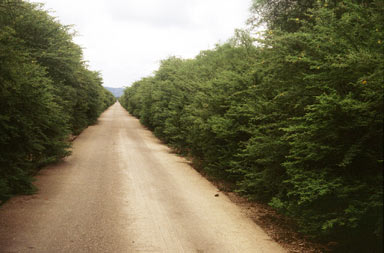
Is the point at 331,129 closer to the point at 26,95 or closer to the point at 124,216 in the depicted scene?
the point at 124,216

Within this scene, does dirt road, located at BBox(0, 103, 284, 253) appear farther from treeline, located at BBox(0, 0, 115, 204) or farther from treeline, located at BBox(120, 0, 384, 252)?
treeline, located at BBox(120, 0, 384, 252)

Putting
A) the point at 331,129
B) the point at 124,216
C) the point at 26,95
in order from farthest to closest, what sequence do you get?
the point at 26,95 → the point at 124,216 → the point at 331,129

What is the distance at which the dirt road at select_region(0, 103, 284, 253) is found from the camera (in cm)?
592

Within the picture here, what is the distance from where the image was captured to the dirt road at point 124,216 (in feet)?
19.4

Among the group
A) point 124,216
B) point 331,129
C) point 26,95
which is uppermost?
point 26,95

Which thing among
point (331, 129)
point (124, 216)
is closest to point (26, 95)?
point (124, 216)

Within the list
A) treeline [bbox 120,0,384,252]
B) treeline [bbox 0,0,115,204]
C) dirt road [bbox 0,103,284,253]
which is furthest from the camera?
treeline [bbox 0,0,115,204]

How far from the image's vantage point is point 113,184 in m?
10.3

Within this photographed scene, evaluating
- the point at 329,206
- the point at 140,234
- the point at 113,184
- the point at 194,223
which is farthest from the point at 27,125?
the point at 329,206

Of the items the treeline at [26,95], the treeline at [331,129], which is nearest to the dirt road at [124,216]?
the treeline at [26,95]

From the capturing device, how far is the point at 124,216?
7426 mm

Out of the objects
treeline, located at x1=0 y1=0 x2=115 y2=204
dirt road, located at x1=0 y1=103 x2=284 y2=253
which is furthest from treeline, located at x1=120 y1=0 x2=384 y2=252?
treeline, located at x1=0 y1=0 x2=115 y2=204

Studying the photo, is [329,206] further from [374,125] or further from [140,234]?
[140,234]

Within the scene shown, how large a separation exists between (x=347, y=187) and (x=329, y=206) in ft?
2.16
